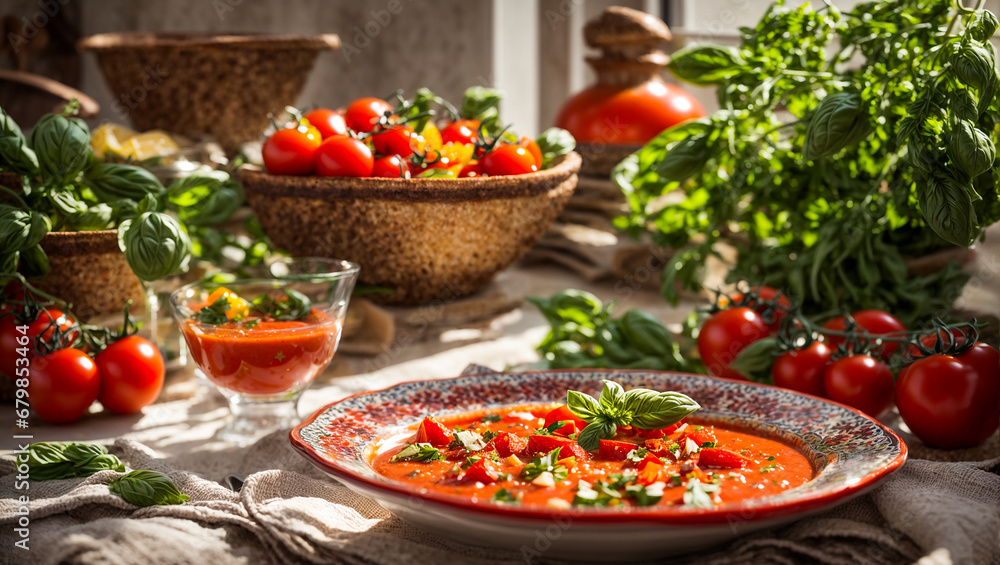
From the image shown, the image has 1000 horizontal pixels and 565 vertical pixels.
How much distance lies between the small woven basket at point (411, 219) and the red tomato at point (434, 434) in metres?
0.65

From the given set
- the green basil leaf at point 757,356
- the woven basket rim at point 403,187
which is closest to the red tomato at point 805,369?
the green basil leaf at point 757,356

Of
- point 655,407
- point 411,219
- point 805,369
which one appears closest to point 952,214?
point 805,369

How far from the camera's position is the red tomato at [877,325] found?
142cm

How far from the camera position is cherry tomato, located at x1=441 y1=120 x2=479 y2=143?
1.83 meters

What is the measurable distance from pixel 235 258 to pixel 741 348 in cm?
136

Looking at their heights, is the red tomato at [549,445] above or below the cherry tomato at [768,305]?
below

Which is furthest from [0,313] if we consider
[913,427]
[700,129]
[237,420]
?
[913,427]

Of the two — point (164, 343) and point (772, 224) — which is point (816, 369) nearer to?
point (772, 224)

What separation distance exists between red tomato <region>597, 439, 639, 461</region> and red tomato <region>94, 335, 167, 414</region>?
0.84 m

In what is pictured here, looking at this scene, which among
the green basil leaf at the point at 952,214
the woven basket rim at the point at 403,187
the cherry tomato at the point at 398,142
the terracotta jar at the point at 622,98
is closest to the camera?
the green basil leaf at the point at 952,214

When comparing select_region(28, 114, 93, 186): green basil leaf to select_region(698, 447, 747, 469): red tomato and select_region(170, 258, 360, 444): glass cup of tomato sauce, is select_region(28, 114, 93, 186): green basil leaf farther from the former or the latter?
select_region(698, 447, 747, 469): red tomato

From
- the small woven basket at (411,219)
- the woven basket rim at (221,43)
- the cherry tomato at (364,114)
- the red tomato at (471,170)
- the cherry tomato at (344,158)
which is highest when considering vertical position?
the woven basket rim at (221,43)

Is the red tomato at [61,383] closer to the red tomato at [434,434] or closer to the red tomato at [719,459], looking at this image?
the red tomato at [434,434]

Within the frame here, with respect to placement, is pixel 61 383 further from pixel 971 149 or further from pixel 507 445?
pixel 971 149
